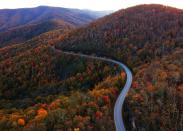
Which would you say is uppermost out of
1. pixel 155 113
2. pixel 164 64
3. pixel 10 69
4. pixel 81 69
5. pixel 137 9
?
pixel 137 9

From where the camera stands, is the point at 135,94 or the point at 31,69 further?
the point at 31,69

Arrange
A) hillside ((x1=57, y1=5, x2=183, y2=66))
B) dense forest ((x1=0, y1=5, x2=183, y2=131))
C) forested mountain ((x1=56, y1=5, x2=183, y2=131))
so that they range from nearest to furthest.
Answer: forested mountain ((x1=56, y1=5, x2=183, y2=131)) → dense forest ((x1=0, y1=5, x2=183, y2=131)) → hillside ((x1=57, y1=5, x2=183, y2=66))

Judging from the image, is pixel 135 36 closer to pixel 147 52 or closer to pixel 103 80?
pixel 147 52

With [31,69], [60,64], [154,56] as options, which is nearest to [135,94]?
[154,56]

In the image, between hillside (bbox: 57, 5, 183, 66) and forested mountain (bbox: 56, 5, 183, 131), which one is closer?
forested mountain (bbox: 56, 5, 183, 131)

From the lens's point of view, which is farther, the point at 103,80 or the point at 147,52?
the point at 147,52

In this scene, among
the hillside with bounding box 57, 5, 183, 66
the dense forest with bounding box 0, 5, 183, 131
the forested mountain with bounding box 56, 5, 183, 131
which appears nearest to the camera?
the forested mountain with bounding box 56, 5, 183, 131

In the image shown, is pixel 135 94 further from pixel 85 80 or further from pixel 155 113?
pixel 85 80

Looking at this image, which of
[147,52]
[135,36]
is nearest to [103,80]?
[147,52]
